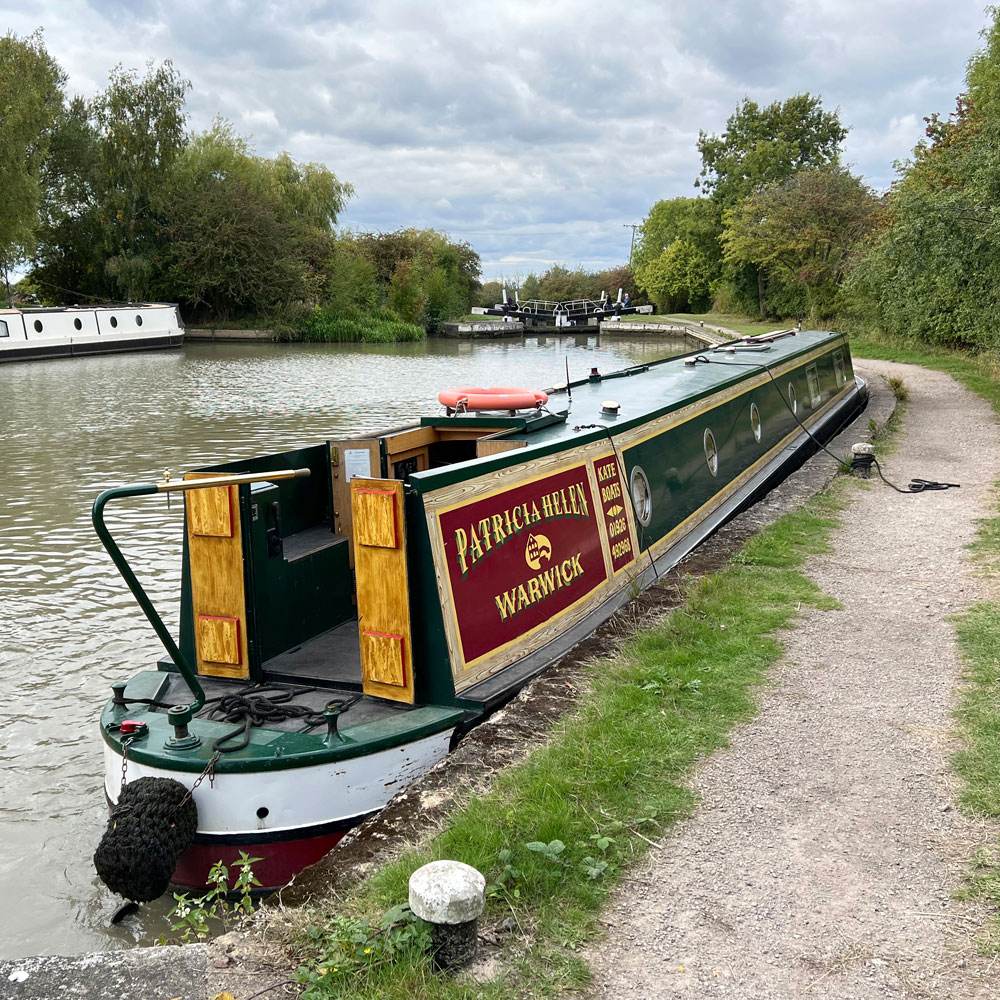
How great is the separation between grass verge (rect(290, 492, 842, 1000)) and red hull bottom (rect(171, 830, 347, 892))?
0.74 m

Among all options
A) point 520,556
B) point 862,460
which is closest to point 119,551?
point 520,556

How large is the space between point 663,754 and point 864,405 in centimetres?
1289

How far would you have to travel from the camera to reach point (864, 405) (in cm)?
1548

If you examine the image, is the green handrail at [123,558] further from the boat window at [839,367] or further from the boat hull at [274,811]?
the boat window at [839,367]

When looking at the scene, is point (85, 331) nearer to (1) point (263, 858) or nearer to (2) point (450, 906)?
(1) point (263, 858)

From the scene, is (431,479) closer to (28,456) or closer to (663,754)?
(663,754)

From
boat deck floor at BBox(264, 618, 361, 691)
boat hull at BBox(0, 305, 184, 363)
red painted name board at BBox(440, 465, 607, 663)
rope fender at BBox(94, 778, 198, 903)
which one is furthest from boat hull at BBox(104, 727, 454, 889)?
boat hull at BBox(0, 305, 184, 363)

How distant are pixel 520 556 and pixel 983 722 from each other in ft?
7.56

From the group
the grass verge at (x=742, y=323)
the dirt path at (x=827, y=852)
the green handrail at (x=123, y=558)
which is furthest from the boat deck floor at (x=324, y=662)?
the grass verge at (x=742, y=323)

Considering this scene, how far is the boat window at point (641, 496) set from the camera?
6.61 metres

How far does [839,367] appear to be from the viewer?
1520 centimetres

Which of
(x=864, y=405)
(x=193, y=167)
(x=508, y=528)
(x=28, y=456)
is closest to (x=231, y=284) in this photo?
(x=193, y=167)

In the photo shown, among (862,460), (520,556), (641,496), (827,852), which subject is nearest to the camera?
(827,852)

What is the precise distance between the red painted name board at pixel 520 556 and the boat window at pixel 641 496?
28.0 inches
